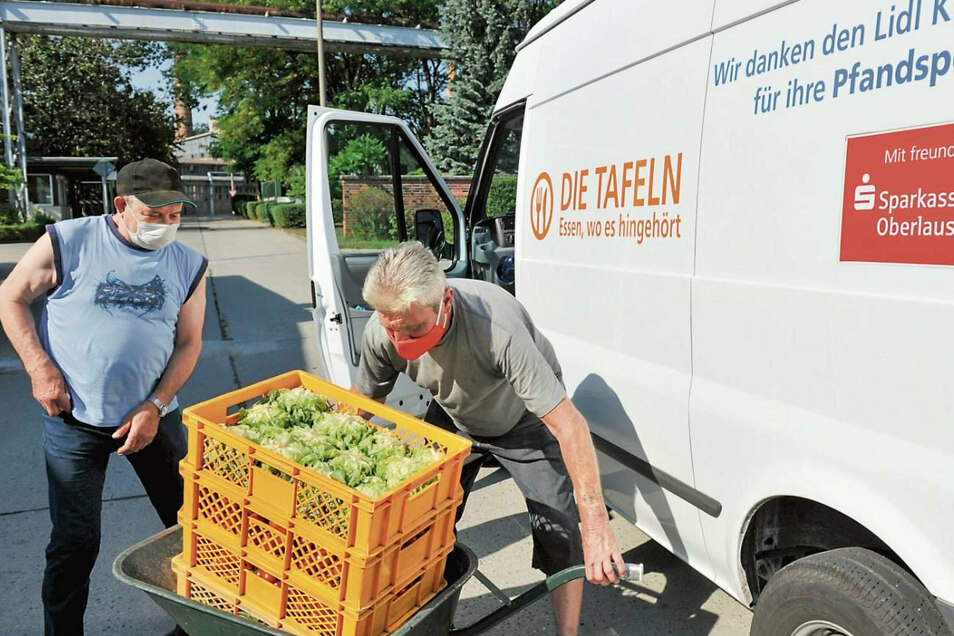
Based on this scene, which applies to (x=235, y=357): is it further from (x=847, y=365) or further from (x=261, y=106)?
(x=261, y=106)

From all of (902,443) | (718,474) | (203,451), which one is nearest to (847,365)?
(902,443)

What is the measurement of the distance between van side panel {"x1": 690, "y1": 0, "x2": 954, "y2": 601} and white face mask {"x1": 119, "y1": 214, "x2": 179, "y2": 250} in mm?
1828

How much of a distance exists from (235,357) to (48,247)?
624cm

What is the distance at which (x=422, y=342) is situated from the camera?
2.31 metres

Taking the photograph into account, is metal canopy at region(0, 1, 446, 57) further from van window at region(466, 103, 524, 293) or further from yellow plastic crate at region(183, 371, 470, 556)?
yellow plastic crate at region(183, 371, 470, 556)

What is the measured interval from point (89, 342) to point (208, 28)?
25.7 meters

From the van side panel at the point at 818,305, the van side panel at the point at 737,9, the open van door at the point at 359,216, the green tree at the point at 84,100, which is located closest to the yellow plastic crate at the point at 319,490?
the van side panel at the point at 818,305

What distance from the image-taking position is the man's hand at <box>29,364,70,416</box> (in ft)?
8.00

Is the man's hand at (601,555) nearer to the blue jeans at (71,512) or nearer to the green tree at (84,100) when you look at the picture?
the blue jeans at (71,512)

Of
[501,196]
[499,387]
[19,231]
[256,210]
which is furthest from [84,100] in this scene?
[499,387]

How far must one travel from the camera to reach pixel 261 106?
102ft

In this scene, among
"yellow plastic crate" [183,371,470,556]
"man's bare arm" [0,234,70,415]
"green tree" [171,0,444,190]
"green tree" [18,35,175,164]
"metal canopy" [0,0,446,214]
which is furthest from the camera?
"green tree" [18,35,175,164]

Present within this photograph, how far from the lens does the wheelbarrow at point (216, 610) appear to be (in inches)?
74.0

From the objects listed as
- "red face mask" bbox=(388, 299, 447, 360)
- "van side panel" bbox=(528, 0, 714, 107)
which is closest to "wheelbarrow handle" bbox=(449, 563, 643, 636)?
"red face mask" bbox=(388, 299, 447, 360)
